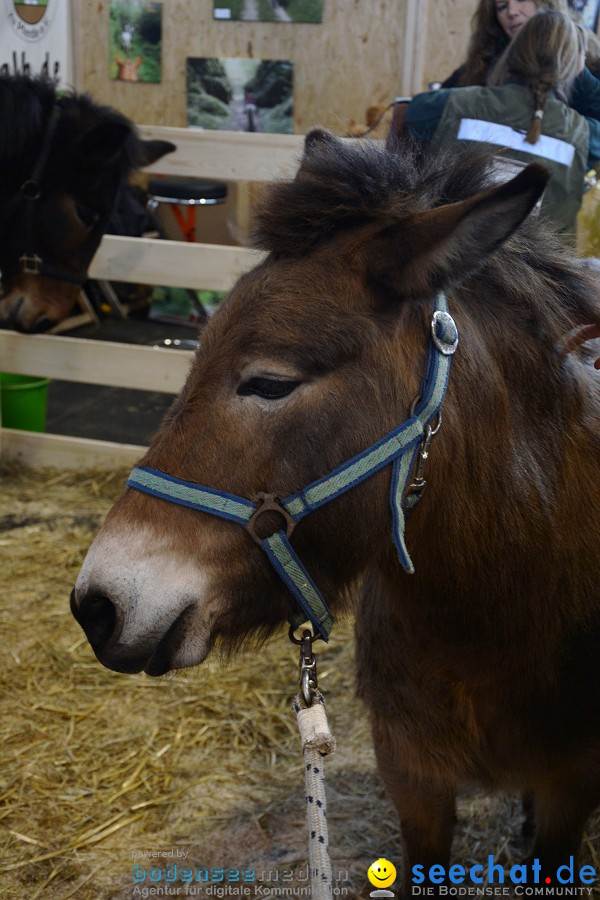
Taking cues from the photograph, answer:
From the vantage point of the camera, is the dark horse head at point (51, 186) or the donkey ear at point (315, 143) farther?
the dark horse head at point (51, 186)

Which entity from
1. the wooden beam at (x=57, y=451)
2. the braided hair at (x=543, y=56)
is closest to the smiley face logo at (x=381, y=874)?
the braided hair at (x=543, y=56)

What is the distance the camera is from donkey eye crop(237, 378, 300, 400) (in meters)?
1.38

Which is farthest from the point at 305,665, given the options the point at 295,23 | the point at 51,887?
the point at 295,23

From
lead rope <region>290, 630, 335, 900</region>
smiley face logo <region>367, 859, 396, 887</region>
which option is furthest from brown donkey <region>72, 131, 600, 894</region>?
smiley face logo <region>367, 859, 396, 887</region>

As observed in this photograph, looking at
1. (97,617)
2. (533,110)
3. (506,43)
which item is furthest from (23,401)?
(97,617)

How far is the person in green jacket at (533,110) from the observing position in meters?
2.75

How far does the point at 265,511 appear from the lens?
138 centimetres

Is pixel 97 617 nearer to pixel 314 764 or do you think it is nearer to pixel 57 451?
pixel 314 764

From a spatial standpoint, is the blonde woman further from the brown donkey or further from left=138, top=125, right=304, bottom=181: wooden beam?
the brown donkey

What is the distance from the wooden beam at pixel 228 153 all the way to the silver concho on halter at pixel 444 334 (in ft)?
Result: 10.8

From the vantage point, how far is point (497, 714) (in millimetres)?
1724

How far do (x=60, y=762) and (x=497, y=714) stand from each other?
5.15ft

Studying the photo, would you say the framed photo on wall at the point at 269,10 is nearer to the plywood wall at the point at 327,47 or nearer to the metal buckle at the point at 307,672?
the plywood wall at the point at 327,47

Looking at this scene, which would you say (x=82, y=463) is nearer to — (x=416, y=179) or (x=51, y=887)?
(x=51, y=887)
